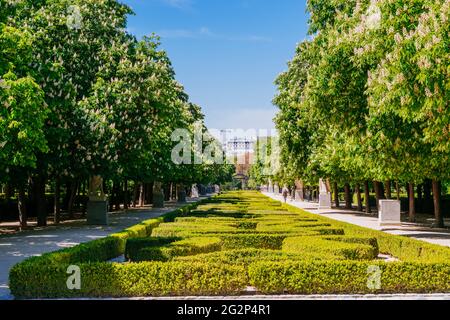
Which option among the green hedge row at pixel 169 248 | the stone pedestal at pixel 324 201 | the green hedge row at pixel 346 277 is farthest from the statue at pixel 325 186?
the green hedge row at pixel 346 277

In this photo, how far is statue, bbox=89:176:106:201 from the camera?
2897cm

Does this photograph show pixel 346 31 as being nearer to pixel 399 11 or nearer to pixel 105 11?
pixel 399 11

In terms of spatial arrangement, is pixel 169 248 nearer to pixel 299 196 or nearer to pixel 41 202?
pixel 41 202

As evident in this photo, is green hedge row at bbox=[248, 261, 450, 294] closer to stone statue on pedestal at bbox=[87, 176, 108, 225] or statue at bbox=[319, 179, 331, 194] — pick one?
stone statue on pedestal at bbox=[87, 176, 108, 225]

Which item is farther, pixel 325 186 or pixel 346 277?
pixel 325 186

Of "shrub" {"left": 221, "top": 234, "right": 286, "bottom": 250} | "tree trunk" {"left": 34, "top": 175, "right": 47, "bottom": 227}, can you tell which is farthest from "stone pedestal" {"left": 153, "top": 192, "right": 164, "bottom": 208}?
"shrub" {"left": 221, "top": 234, "right": 286, "bottom": 250}

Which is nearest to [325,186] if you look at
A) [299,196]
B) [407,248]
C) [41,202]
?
[41,202]

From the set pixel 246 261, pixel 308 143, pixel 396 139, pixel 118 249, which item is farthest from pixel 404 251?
pixel 308 143

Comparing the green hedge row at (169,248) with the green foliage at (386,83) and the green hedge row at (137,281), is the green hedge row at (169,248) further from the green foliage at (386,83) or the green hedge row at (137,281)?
the green foliage at (386,83)

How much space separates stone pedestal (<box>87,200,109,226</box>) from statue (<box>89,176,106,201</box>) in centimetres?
29

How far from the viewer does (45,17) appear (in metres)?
26.2

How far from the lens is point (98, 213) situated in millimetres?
28531

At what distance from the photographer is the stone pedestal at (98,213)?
28.5 meters

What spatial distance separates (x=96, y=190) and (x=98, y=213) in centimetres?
137
